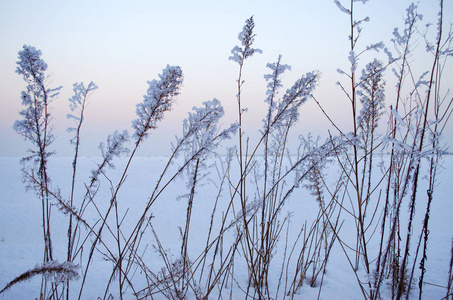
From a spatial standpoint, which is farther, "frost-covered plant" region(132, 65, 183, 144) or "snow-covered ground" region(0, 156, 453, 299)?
"snow-covered ground" region(0, 156, 453, 299)

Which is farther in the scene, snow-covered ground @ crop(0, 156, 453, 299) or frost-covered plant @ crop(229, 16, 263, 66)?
snow-covered ground @ crop(0, 156, 453, 299)

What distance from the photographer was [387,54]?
1295 millimetres

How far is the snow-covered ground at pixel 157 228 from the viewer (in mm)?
2672

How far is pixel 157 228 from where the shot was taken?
8039mm

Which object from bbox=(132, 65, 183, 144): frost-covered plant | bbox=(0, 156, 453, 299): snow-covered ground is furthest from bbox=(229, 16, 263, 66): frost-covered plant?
bbox=(0, 156, 453, 299): snow-covered ground

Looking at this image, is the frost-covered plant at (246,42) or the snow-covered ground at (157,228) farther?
the snow-covered ground at (157,228)

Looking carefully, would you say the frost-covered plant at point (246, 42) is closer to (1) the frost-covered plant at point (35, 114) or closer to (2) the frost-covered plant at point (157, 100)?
(2) the frost-covered plant at point (157, 100)

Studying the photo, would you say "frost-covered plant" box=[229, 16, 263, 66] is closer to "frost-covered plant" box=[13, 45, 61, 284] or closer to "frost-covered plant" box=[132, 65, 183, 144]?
"frost-covered plant" box=[132, 65, 183, 144]

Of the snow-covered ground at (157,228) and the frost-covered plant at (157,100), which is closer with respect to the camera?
the frost-covered plant at (157,100)

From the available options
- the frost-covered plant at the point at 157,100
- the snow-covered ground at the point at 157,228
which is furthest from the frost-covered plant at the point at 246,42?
the snow-covered ground at the point at 157,228

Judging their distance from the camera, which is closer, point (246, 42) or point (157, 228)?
point (246, 42)

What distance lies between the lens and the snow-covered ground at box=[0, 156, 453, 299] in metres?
2.67

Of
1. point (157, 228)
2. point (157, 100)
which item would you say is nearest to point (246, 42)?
point (157, 100)

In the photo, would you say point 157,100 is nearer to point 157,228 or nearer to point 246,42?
point 246,42
